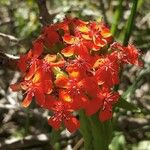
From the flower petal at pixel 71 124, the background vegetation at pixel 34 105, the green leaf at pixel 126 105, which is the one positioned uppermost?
the flower petal at pixel 71 124

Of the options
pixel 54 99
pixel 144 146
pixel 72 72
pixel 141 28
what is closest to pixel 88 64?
pixel 72 72

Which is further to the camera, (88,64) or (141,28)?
(141,28)

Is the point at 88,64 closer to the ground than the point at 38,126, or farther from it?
farther from it

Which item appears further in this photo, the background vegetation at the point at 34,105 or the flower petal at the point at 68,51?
the background vegetation at the point at 34,105

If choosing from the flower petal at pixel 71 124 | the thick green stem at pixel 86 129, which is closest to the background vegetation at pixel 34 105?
the thick green stem at pixel 86 129

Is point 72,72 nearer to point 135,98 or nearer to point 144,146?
point 144,146

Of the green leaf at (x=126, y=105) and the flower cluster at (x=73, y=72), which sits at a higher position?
the flower cluster at (x=73, y=72)

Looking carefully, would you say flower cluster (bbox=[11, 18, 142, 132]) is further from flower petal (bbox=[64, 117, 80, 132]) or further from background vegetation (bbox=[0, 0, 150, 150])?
background vegetation (bbox=[0, 0, 150, 150])

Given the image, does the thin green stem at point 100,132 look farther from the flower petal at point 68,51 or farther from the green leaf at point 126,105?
the flower petal at point 68,51
